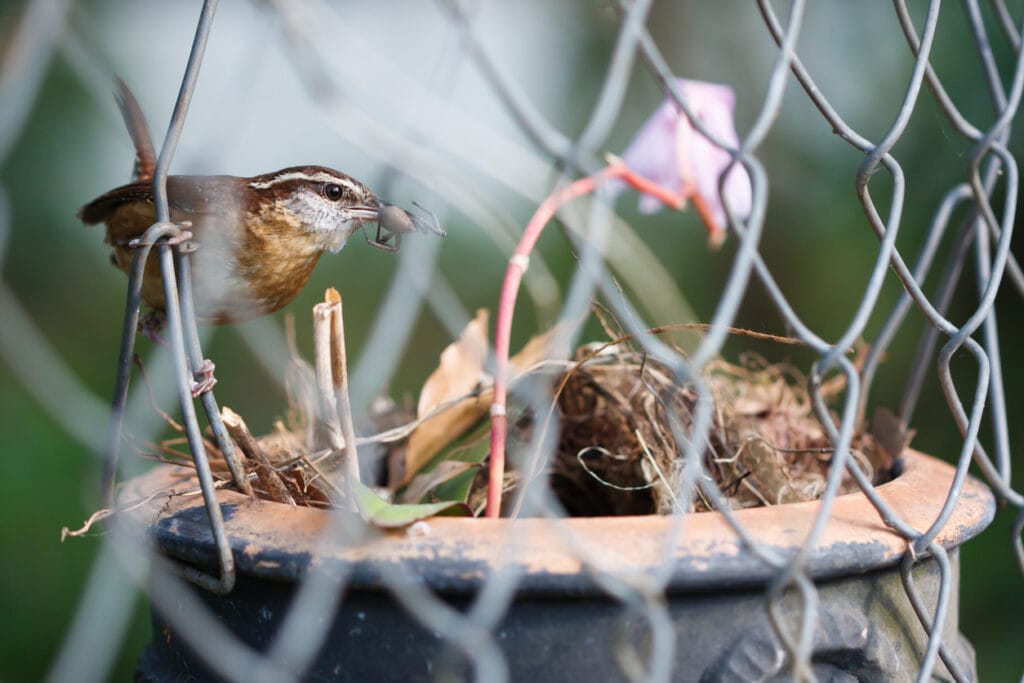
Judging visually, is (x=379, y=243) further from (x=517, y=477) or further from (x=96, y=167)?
(x=96, y=167)

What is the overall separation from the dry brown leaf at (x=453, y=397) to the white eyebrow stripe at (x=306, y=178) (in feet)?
0.89

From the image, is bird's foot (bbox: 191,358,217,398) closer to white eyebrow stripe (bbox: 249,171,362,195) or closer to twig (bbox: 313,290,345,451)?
twig (bbox: 313,290,345,451)

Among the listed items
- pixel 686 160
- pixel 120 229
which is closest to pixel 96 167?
pixel 120 229

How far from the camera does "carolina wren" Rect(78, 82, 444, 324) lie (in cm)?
119

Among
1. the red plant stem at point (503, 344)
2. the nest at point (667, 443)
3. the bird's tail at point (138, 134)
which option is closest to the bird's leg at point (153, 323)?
the bird's tail at point (138, 134)

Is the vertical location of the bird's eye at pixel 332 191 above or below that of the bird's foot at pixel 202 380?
above

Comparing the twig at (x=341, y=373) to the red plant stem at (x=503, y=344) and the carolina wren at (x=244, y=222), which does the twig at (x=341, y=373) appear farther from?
the carolina wren at (x=244, y=222)

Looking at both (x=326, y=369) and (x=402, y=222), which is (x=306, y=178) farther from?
(x=326, y=369)

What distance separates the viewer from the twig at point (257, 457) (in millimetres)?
880

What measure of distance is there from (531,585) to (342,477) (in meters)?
0.27

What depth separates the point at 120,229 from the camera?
128 cm

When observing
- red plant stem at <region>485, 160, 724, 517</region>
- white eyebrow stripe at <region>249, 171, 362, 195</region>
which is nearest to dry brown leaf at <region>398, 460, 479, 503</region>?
red plant stem at <region>485, 160, 724, 517</region>

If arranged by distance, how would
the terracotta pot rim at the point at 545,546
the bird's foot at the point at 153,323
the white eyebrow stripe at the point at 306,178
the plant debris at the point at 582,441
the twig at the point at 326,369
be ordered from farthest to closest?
the bird's foot at the point at 153,323, the white eyebrow stripe at the point at 306,178, the plant debris at the point at 582,441, the twig at the point at 326,369, the terracotta pot rim at the point at 545,546

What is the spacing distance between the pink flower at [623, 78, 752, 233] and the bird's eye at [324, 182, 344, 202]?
400 mm
